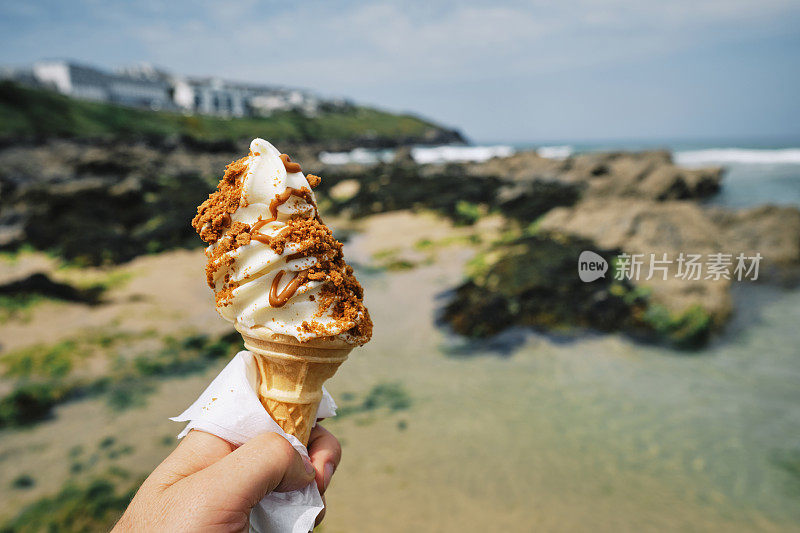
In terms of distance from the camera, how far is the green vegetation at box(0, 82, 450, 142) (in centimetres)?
3525

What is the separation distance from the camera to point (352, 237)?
13.1m

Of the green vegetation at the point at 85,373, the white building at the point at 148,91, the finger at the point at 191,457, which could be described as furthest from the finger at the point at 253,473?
the white building at the point at 148,91

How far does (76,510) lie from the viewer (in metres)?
3.76

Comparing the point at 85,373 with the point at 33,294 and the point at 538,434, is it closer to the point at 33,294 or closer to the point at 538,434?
the point at 33,294

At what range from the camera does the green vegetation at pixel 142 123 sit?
35.2 meters

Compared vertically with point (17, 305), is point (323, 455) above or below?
above

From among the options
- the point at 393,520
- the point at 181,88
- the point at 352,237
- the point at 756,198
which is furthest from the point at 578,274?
the point at 181,88

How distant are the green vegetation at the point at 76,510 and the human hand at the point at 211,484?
9.17 feet

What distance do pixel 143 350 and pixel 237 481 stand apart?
590cm

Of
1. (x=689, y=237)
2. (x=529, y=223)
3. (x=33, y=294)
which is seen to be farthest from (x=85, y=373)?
(x=529, y=223)

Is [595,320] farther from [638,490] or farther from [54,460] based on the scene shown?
[54,460]
